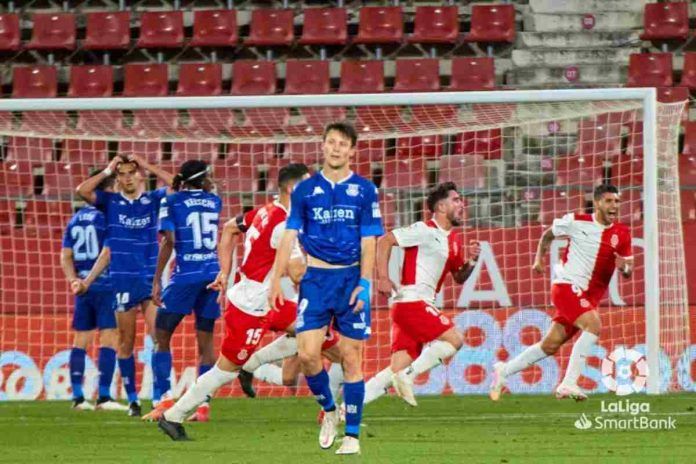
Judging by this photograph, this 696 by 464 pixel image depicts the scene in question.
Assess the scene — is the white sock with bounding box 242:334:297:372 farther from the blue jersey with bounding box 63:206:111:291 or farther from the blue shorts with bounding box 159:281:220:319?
the blue jersey with bounding box 63:206:111:291

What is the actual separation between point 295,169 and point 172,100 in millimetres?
3147

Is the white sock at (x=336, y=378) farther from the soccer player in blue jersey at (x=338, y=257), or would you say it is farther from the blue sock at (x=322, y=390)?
the soccer player in blue jersey at (x=338, y=257)

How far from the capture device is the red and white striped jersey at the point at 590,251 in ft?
40.1

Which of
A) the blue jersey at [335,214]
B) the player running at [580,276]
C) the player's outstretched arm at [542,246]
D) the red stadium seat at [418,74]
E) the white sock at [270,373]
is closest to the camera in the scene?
the blue jersey at [335,214]

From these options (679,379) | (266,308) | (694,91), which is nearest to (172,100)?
(266,308)

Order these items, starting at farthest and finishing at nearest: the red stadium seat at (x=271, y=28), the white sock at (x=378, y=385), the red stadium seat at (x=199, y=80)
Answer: the red stadium seat at (x=271, y=28) < the red stadium seat at (x=199, y=80) < the white sock at (x=378, y=385)

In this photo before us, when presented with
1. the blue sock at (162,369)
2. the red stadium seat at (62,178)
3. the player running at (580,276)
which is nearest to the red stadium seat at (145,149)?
the red stadium seat at (62,178)

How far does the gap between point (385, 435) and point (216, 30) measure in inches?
432

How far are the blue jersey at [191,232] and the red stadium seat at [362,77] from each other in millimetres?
7842

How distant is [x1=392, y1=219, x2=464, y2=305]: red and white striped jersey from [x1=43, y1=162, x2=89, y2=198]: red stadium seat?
16.0ft

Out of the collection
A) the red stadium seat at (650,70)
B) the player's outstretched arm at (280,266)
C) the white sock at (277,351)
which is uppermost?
the red stadium seat at (650,70)

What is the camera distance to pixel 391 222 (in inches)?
576

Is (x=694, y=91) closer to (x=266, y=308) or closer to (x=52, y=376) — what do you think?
(x=52, y=376)

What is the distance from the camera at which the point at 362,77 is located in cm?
1852
